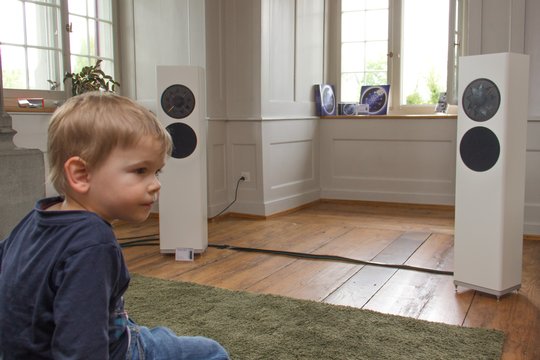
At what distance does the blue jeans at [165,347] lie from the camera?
3.14 feet

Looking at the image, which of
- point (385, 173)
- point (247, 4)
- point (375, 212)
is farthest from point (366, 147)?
point (247, 4)

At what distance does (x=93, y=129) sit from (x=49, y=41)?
3209 millimetres

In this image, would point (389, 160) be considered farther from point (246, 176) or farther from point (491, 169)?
point (491, 169)

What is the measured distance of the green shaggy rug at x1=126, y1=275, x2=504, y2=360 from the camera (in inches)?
69.1

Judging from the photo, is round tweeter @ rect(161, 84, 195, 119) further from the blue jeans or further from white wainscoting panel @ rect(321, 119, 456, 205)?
white wainscoting panel @ rect(321, 119, 456, 205)

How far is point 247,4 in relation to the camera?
4.18m

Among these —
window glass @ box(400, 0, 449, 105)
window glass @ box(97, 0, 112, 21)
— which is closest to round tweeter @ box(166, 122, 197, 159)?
window glass @ box(97, 0, 112, 21)

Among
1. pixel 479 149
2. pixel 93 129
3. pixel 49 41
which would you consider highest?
pixel 49 41

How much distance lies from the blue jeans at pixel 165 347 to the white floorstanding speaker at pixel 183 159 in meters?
1.95

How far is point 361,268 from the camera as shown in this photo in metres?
2.80

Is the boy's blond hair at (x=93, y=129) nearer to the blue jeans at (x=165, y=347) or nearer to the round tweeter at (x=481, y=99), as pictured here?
the blue jeans at (x=165, y=347)

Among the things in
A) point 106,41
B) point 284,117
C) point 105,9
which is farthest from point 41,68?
point 284,117

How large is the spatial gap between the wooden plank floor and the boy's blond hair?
4.90ft

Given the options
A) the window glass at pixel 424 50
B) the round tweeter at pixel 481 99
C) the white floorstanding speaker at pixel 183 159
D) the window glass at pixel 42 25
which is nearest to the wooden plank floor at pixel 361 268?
the white floorstanding speaker at pixel 183 159
